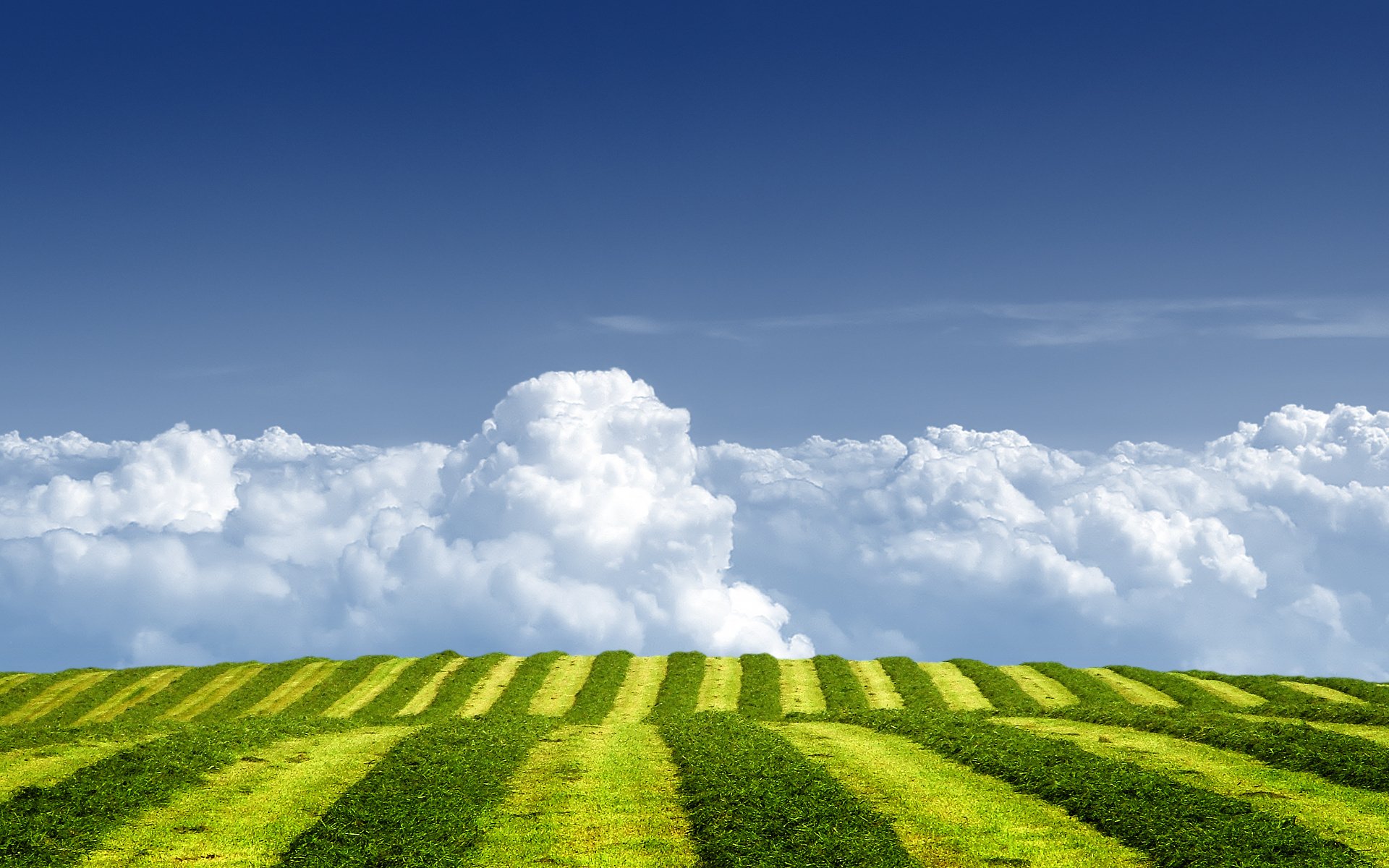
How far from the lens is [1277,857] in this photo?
1669 cm

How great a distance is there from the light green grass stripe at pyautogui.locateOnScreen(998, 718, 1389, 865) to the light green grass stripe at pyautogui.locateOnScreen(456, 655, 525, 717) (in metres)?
35.5

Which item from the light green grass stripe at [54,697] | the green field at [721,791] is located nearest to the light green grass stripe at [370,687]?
the light green grass stripe at [54,697]

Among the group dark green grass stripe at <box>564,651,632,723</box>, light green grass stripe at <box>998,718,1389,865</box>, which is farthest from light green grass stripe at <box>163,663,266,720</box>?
light green grass stripe at <box>998,718,1389,865</box>

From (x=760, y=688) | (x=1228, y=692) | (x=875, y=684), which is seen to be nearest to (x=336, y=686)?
(x=760, y=688)

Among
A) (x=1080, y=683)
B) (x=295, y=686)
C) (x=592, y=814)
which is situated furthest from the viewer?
(x=295, y=686)

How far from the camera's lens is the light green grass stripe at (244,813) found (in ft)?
60.6

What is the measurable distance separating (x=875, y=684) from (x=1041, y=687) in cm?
1014

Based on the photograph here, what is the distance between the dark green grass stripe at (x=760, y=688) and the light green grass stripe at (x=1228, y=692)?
80.9 ft

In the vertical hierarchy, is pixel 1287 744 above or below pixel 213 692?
above

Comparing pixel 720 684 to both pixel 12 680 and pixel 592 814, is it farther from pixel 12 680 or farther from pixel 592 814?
pixel 12 680

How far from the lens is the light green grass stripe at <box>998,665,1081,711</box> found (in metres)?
55.0

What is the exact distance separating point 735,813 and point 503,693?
42.7m

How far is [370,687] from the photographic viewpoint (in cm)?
6350

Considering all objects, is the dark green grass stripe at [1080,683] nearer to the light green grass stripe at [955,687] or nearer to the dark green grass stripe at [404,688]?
the light green grass stripe at [955,687]
